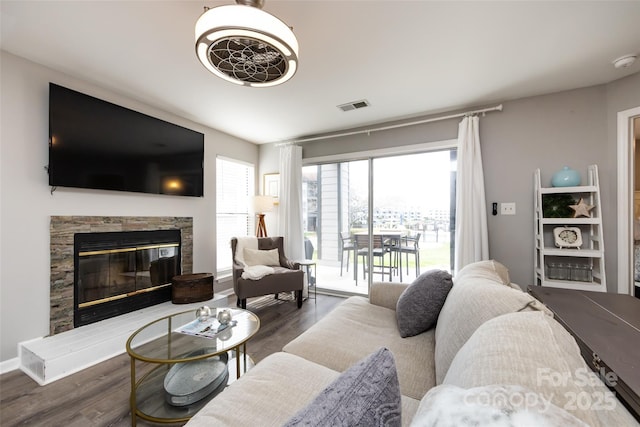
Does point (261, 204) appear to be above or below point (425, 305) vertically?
above

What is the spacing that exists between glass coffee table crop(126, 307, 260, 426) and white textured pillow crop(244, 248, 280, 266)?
165 cm

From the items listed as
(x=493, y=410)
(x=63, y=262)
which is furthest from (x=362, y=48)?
(x=63, y=262)

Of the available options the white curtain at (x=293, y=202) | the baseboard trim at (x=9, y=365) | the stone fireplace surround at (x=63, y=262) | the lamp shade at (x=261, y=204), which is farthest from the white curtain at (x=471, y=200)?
the baseboard trim at (x=9, y=365)

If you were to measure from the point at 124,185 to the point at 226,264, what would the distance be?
184cm

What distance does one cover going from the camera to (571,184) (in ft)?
8.24

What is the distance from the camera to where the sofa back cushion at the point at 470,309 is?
1004 millimetres

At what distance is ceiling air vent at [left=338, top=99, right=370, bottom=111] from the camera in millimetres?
2938

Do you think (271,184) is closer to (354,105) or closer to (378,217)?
(378,217)

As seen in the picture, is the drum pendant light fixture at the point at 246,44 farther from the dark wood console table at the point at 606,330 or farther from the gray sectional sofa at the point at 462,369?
the dark wood console table at the point at 606,330

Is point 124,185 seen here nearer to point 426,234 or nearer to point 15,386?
point 15,386

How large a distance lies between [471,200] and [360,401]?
298cm

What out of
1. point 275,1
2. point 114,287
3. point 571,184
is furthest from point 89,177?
point 571,184

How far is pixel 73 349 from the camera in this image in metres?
2.02

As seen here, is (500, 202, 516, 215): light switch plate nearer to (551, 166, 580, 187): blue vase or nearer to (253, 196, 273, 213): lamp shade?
(551, 166, 580, 187): blue vase
